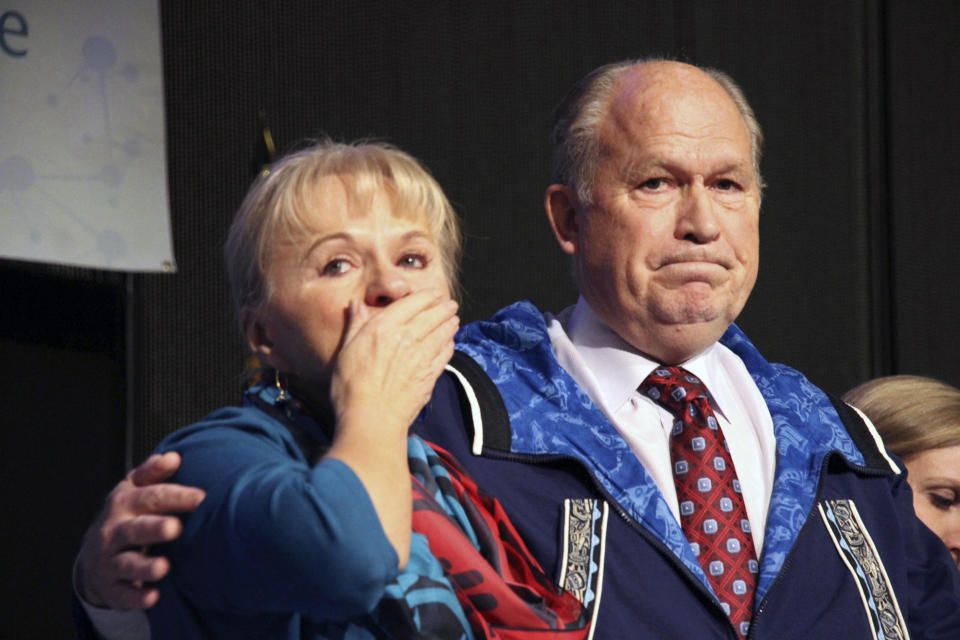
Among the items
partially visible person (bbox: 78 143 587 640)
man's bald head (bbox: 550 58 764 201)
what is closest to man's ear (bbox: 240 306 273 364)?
partially visible person (bbox: 78 143 587 640)

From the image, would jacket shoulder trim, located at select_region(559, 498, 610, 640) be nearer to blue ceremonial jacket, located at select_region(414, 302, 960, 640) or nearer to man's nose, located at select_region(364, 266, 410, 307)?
blue ceremonial jacket, located at select_region(414, 302, 960, 640)

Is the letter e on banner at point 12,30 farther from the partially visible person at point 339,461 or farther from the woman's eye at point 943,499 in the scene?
the woman's eye at point 943,499

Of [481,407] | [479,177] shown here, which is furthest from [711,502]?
[479,177]

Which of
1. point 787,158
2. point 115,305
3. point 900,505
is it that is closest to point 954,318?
point 787,158

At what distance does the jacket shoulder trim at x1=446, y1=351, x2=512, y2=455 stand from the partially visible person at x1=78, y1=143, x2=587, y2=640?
219 millimetres

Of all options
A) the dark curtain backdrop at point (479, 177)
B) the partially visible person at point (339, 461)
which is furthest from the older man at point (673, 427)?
the dark curtain backdrop at point (479, 177)

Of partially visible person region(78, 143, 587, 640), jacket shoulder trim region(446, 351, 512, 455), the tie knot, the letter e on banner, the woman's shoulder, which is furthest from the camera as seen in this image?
the letter e on banner

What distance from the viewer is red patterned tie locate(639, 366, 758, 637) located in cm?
159

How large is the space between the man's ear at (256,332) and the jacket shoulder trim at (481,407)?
41 cm

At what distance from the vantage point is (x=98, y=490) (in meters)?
2.40

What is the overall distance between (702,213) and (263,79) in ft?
3.68

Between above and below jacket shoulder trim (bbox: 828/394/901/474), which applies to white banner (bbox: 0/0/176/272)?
above

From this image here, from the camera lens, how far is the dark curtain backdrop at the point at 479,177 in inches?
92.9

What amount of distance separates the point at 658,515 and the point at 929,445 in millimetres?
728
